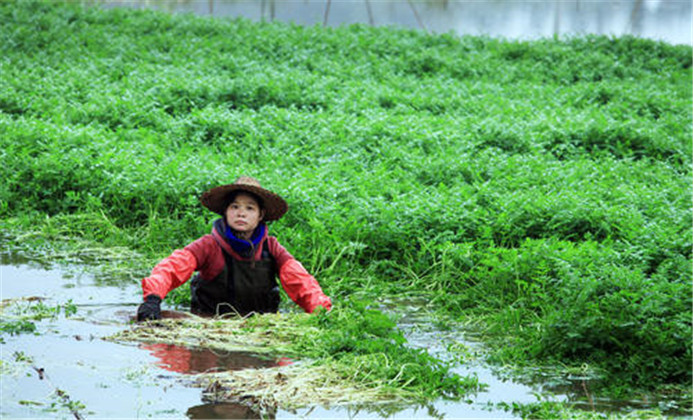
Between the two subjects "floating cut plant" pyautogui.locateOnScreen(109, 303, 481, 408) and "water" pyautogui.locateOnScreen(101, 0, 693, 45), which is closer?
"floating cut plant" pyautogui.locateOnScreen(109, 303, 481, 408)

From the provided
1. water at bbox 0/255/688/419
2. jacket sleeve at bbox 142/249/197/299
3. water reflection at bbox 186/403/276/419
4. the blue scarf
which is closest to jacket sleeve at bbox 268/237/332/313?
the blue scarf

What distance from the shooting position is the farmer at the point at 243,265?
6.52m

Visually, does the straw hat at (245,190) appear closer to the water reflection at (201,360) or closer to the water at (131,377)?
the water at (131,377)

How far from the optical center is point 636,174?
11.5 metres

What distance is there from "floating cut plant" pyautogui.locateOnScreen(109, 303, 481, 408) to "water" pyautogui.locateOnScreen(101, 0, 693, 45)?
1651 cm

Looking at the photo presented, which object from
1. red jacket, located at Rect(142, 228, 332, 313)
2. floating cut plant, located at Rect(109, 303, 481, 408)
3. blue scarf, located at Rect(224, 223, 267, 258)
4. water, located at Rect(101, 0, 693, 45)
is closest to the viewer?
floating cut plant, located at Rect(109, 303, 481, 408)

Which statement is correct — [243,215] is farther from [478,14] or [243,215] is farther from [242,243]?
[478,14]

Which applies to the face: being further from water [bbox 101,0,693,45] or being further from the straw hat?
water [bbox 101,0,693,45]

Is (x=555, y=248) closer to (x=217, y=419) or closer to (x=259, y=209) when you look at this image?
(x=259, y=209)

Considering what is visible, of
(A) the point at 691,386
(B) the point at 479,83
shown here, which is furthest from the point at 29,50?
(A) the point at 691,386

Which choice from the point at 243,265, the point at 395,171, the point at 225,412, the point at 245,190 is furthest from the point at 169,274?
the point at 395,171

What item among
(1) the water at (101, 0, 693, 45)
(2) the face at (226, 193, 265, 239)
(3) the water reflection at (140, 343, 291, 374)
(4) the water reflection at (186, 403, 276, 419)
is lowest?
(4) the water reflection at (186, 403, 276, 419)

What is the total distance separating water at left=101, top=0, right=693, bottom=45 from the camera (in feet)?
72.8

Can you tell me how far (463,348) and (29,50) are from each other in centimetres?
1263
